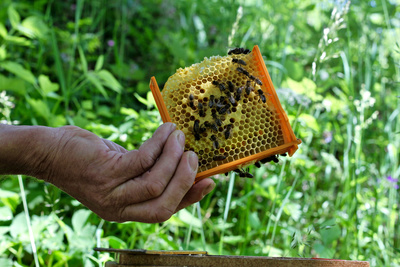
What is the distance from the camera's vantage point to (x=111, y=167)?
1.55 m

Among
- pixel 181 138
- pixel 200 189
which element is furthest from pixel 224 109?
pixel 200 189

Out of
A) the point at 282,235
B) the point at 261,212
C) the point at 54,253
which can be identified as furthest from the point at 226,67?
the point at 261,212

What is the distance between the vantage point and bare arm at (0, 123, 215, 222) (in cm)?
154

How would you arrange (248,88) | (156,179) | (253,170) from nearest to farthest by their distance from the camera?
(156,179), (248,88), (253,170)

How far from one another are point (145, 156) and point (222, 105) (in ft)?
1.39

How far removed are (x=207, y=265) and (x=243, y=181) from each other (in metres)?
2.54

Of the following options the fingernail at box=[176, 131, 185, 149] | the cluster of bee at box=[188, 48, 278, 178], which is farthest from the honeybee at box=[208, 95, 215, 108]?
the fingernail at box=[176, 131, 185, 149]

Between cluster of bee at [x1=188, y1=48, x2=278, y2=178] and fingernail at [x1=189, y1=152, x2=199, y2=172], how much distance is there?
121mm

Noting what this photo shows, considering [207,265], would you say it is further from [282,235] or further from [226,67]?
[282,235]

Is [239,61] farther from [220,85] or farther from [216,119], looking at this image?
[216,119]

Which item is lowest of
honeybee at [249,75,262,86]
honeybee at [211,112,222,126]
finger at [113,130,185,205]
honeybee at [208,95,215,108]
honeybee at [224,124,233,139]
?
finger at [113,130,185,205]

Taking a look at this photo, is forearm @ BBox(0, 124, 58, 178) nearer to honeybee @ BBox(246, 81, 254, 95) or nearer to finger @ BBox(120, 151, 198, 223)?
finger @ BBox(120, 151, 198, 223)

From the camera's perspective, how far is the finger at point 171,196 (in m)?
1.53

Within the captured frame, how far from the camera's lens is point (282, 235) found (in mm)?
3484
